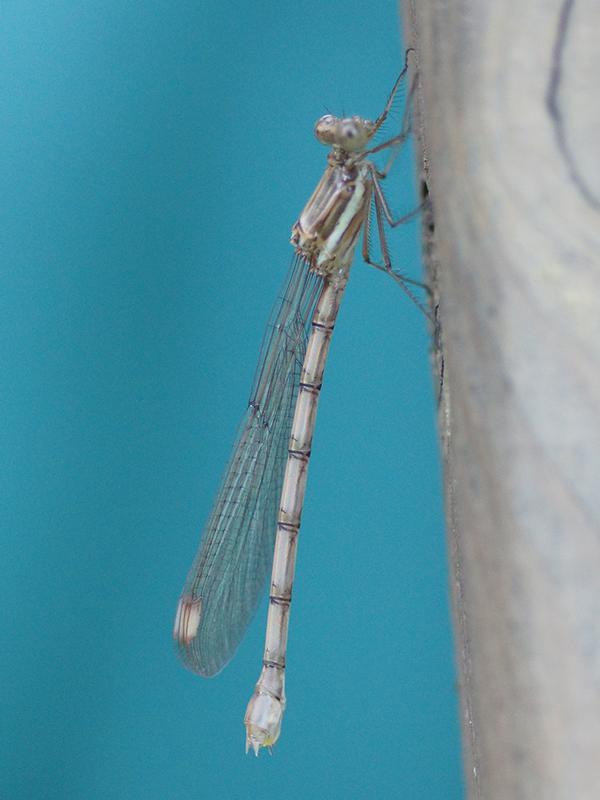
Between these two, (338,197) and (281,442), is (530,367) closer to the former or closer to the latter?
(338,197)

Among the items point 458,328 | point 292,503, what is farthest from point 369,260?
point 458,328

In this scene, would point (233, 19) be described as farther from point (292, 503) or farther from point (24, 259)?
point (292, 503)

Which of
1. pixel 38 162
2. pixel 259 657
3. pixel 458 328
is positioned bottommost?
pixel 458 328

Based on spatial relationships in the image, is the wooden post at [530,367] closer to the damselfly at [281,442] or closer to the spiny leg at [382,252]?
the damselfly at [281,442]

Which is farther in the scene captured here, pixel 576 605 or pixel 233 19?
pixel 233 19

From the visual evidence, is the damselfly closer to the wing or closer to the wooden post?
the wing

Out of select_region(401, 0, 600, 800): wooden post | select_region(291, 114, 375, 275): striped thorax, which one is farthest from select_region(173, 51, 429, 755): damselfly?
select_region(401, 0, 600, 800): wooden post

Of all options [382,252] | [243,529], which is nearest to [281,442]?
[243,529]

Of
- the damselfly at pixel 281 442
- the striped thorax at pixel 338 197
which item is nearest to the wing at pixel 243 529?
the damselfly at pixel 281 442
